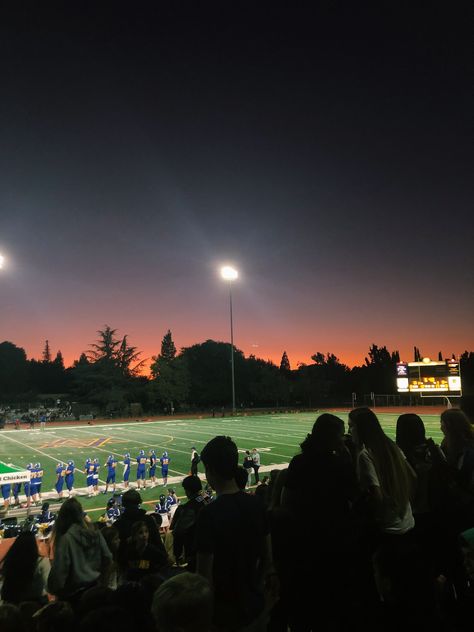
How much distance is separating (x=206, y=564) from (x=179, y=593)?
62cm

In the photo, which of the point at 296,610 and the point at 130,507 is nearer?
the point at 296,610

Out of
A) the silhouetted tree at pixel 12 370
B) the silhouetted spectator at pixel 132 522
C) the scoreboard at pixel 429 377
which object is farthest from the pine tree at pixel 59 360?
the silhouetted spectator at pixel 132 522

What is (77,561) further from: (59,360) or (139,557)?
(59,360)

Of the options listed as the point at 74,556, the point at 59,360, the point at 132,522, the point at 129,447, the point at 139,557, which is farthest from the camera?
the point at 59,360

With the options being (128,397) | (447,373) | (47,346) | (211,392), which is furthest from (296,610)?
(47,346)

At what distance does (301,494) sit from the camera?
314 centimetres

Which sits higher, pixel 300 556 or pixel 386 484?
pixel 386 484

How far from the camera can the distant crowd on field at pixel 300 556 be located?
7.84 ft

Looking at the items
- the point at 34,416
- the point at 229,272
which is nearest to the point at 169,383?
the point at 34,416

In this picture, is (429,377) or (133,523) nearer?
(133,523)

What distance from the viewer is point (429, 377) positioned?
3081 cm

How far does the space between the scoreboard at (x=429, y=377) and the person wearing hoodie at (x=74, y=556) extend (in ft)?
97.8

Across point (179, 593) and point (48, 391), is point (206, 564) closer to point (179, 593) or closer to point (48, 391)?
point (179, 593)

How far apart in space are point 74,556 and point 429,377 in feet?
101
